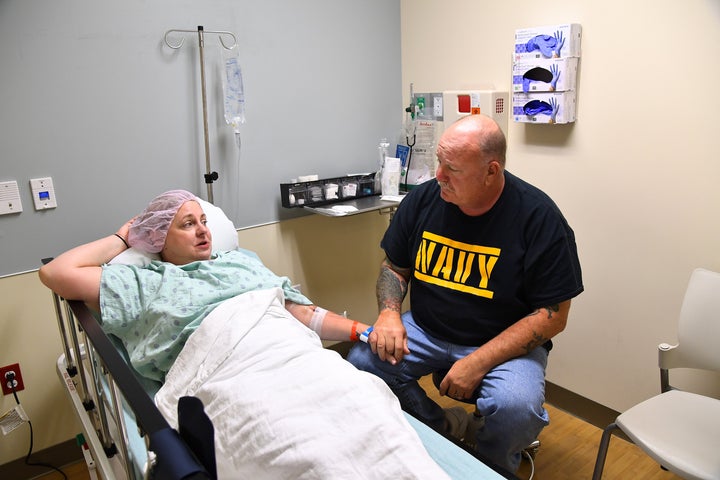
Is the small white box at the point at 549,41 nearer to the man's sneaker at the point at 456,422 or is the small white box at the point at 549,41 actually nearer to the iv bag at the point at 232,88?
the iv bag at the point at 232,88

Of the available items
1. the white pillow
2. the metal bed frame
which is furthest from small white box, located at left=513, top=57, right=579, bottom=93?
the metal bed frame

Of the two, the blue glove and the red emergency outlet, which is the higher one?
the blue glove

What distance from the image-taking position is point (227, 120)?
233cm

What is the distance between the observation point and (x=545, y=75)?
2.18m

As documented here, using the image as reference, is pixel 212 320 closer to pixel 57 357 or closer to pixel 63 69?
pixel 57 357

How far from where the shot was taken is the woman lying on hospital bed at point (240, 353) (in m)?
1.14

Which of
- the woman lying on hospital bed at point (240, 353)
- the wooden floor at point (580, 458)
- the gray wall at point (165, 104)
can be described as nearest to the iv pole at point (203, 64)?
the gray wall at point (165, 104)

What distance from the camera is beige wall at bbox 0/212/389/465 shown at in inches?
79.7

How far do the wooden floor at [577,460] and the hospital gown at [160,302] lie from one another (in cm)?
86

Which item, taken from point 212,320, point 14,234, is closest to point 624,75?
point 212,320

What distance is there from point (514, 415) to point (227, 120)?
1580 mm

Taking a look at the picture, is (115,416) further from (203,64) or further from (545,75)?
(545,75)

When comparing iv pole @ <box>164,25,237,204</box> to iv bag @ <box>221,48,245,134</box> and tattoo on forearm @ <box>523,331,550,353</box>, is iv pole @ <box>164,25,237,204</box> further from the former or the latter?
tattoo on forearm @ <box>523,331,550,353</box>

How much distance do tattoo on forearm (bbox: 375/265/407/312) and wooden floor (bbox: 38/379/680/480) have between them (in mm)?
802
